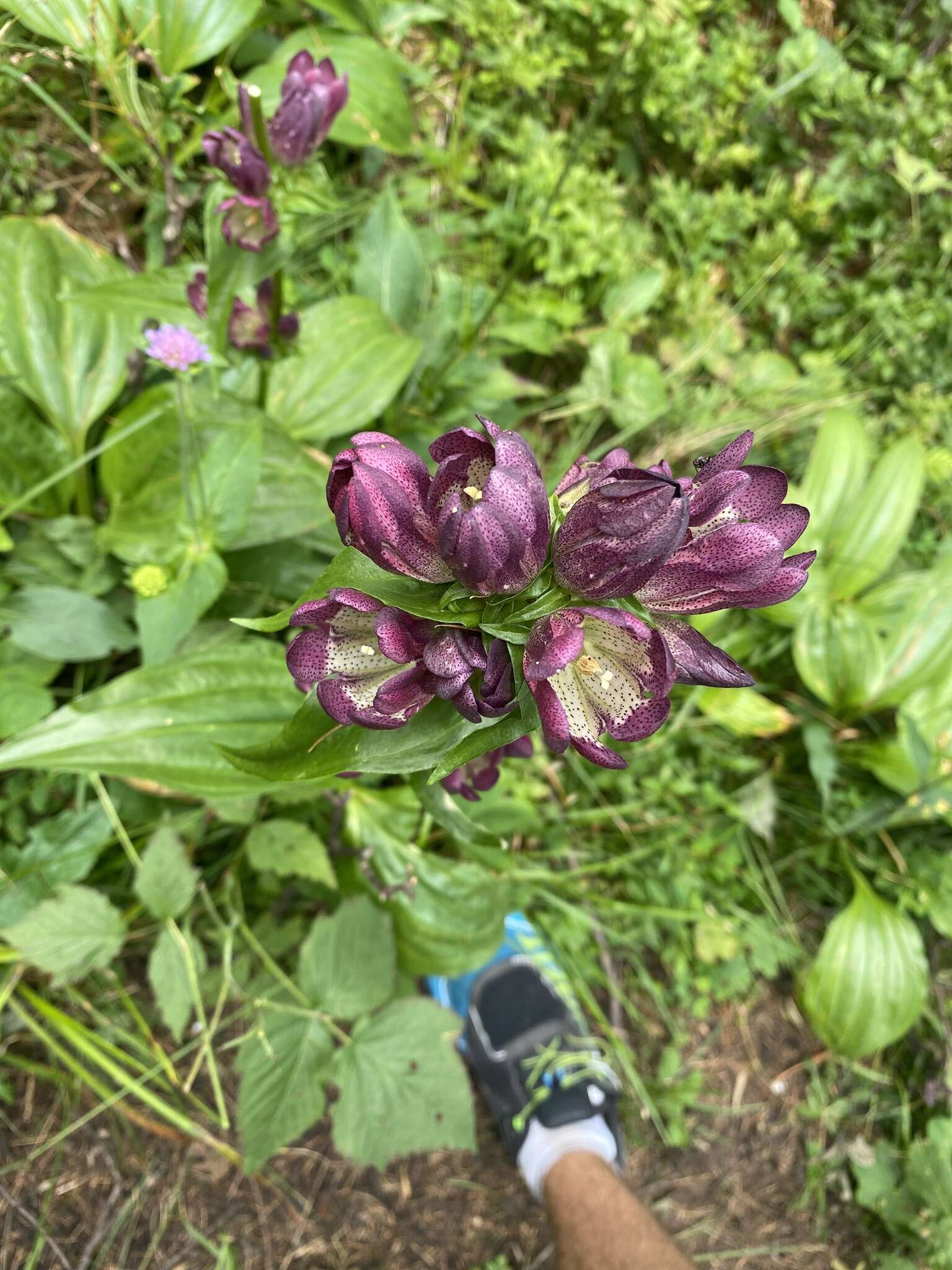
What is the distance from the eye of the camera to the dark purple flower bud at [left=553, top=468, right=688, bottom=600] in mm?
979

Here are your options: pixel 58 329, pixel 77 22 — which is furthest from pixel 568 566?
pixel 77 22

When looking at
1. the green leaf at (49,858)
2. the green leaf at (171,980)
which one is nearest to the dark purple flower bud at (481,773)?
the green leaf at (171,980)

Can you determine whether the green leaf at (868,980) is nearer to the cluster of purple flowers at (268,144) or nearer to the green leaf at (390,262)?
the green leaf at (390,262)

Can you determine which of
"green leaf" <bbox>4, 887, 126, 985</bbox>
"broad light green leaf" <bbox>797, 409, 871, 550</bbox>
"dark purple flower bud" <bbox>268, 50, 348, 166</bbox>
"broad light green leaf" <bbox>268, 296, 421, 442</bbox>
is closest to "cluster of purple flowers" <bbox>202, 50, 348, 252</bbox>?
"dark purple flower bud" <bbox>268, 50, 348, 166</bbox>

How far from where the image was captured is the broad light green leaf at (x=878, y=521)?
3189 mm

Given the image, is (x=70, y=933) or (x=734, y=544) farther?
(x=70, y=933)

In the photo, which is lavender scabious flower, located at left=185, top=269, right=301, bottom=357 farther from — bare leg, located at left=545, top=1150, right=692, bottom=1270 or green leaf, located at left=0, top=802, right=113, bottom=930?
bare leg, located at left=545, top=1150, right=692, bottom=1270

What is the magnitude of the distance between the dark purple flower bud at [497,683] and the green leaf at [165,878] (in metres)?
1.35

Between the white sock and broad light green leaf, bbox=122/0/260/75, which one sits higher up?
broad light green leaf, bbox=122/0/260/75

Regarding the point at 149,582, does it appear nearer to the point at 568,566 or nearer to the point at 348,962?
the point at 348,962

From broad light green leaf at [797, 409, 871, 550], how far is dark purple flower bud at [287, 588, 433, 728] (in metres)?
2.41

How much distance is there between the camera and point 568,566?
1066 mm

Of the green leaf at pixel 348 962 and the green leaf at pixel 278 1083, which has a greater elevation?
the green leaf at pixel 348 962

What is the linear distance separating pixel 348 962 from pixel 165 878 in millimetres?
533
